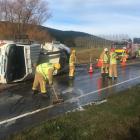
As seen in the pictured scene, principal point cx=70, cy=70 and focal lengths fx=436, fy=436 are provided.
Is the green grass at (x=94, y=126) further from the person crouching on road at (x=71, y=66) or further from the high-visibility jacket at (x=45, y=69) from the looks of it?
the person crouching on road at (x=71, y=66)

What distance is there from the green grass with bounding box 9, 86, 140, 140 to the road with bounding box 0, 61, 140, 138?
0.73 m

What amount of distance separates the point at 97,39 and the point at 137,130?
6448 cm

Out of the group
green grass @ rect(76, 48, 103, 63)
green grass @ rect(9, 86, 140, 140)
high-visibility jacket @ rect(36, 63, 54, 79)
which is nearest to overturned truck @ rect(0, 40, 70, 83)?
high-visibility jacket @ rect(36, 63, 54, 79)

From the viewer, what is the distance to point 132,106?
40.8 feet

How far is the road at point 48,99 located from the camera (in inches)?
434

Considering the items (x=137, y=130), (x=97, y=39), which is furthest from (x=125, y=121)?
(x=97, y=39)

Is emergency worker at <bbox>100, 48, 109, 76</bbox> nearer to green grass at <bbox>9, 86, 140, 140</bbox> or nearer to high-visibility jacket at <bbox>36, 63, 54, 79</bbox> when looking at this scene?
high-visibility jacket at <bbox>36, 63, 54, 79</bbox>

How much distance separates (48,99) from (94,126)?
14.9ft

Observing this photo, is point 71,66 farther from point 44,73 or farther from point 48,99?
point 48,99

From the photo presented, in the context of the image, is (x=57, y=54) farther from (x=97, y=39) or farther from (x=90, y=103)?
(x=97, y=39)

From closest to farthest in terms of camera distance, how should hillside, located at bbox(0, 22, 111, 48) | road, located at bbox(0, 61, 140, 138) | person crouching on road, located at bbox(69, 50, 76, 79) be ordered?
road, located at bbox(0, 61, 140, 138), person crouching on road, located at bbox(69, 50, 76, 79), hillside, located at bbox(0, 22, 111, 48)

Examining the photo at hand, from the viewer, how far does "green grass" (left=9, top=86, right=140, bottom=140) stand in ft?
29.3

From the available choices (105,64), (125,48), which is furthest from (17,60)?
(125,48)

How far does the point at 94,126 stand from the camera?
387 inches
